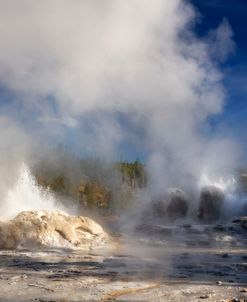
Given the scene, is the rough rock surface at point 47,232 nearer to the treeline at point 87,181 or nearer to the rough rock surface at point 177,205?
the rough rock surface at point 177,205

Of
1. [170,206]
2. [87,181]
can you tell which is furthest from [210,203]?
[87,181]

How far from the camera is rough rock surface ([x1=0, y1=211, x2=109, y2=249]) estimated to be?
21.0m

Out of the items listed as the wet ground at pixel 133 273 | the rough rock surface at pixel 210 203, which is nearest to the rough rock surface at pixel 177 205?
the rough rock surface at pixel 210 203

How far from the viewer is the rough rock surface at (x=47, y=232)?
2102cm

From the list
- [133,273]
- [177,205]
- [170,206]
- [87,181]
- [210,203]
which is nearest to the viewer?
[133,273]

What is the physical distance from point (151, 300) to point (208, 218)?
86.7ft

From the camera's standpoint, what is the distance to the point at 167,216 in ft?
123

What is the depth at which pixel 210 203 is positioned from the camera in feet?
123

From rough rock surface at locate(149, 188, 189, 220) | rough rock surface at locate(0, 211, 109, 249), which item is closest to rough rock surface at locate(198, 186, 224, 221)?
rough rock surface at locate(149, 188, 189, 220)

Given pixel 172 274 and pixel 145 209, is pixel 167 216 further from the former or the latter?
pixel 172 274

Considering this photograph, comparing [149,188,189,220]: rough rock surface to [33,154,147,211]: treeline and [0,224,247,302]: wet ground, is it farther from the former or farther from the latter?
[0,224,247,302]: wet ground

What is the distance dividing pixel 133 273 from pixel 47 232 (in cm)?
830

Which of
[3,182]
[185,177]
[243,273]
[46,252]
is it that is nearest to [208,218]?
[185,177]

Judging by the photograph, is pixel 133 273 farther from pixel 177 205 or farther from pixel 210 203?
pixel 177 205
